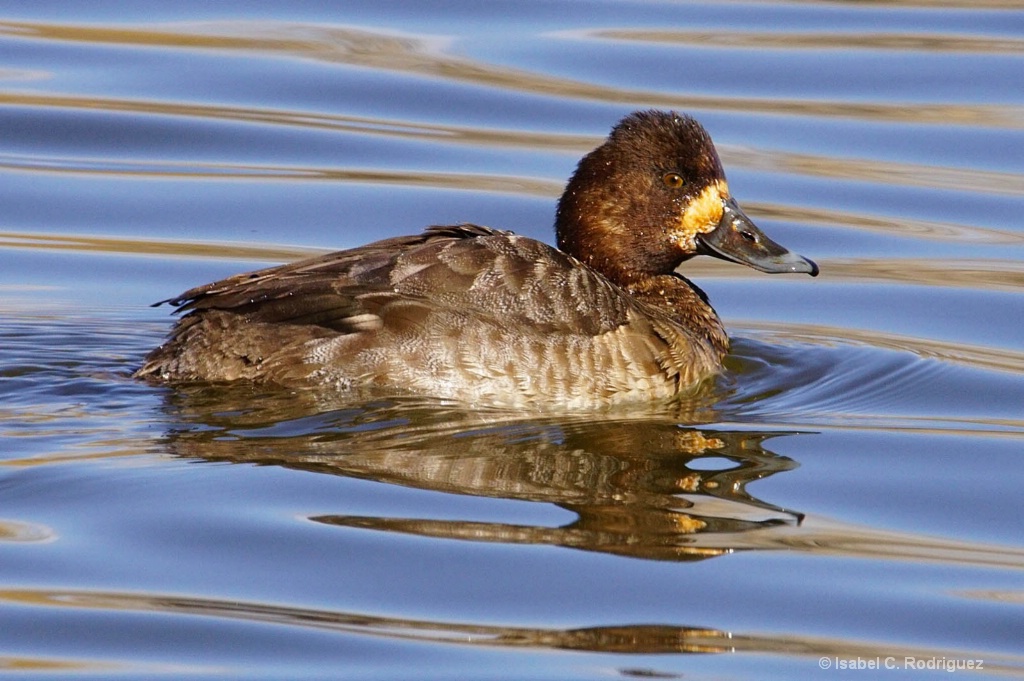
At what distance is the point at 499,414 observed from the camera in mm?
6098

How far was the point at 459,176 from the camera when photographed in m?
10.0

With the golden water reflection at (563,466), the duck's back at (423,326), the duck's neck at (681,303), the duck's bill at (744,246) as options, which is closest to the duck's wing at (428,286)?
the duck's back at (423,326)

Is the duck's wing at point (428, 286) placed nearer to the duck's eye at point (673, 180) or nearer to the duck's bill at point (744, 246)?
the duck's eye at point (673, 180)

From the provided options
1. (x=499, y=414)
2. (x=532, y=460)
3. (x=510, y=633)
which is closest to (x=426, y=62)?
(x=499, y=414)

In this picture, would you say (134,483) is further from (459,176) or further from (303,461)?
(459,176)

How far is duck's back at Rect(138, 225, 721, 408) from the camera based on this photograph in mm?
6027

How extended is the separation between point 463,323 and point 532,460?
28.6 inches

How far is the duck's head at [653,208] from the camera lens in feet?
22.8

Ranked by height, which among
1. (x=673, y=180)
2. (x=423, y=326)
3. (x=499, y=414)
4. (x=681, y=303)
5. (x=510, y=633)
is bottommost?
(x=510, y=633)

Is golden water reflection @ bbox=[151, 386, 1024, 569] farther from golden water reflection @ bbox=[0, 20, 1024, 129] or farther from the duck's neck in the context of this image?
golden water reflection @ bbox=[0, 20, 1024, 129]

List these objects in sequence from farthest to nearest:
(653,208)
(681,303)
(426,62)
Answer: (426,62) < (681,303) < (653,208)

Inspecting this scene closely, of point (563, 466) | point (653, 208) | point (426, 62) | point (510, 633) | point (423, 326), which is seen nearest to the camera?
point (510, 633)

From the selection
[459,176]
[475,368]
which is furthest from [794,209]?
[475,368]

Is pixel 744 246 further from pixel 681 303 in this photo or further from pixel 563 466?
pixel 563 466
